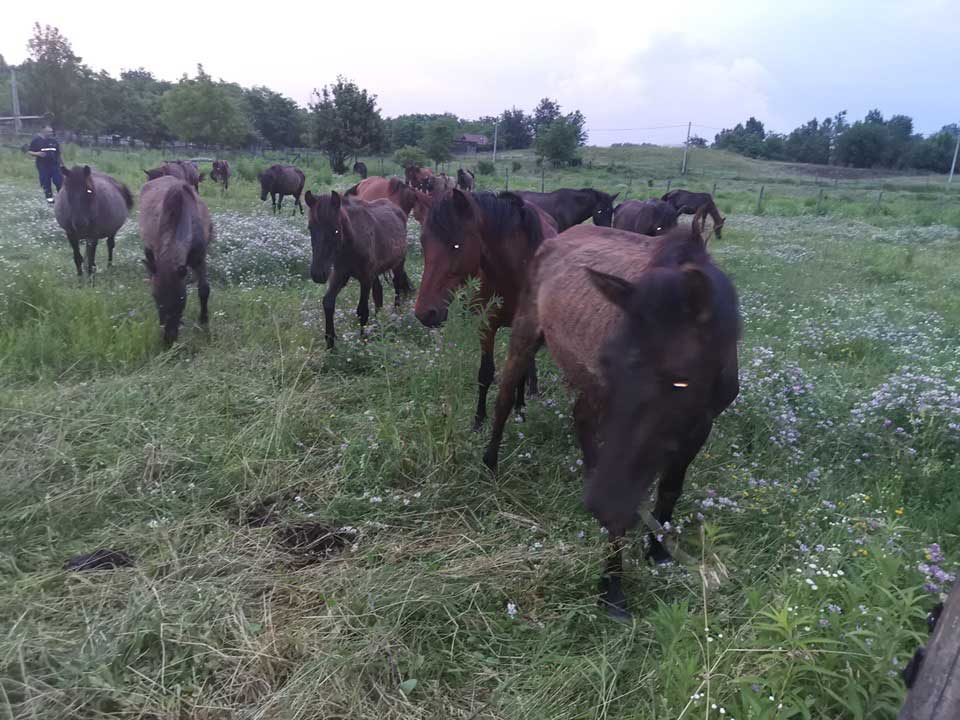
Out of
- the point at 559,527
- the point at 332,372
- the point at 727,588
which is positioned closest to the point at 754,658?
the point at 727,588

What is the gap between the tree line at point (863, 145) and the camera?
71625mm

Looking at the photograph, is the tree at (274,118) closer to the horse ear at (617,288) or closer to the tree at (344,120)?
the tree at (344,120)

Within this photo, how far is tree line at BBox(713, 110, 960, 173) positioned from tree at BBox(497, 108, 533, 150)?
32565mm

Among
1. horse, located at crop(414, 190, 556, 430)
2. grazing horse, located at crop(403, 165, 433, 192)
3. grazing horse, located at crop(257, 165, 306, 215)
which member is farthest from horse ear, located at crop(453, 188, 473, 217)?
grazing horse, located at crop(257, 165, 306, 215)

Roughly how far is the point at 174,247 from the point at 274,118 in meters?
68.2

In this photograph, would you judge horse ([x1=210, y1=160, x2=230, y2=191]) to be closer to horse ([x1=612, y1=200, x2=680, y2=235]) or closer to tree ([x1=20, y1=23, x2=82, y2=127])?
horse ([x1=612, y1=200, x2=680, y2=235])

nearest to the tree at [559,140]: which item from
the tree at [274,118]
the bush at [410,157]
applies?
the bush at [410,157]

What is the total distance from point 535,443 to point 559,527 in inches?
45.1

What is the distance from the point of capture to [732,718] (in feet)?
6.33

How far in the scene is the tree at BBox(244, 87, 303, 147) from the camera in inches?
2576

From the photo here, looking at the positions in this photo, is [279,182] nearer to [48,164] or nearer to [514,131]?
[48,164]

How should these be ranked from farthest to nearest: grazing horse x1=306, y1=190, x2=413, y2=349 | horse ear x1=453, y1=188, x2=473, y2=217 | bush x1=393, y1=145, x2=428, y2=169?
bush x1=393, y1=145, x2=428, y2=169, grazing horse x1=306, y1=190, x2=413, y2=349, horse ear x1=453, y1=188, x2=473, y2=217

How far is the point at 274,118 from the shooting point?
216 feet

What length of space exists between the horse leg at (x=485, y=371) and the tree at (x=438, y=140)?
147ft
